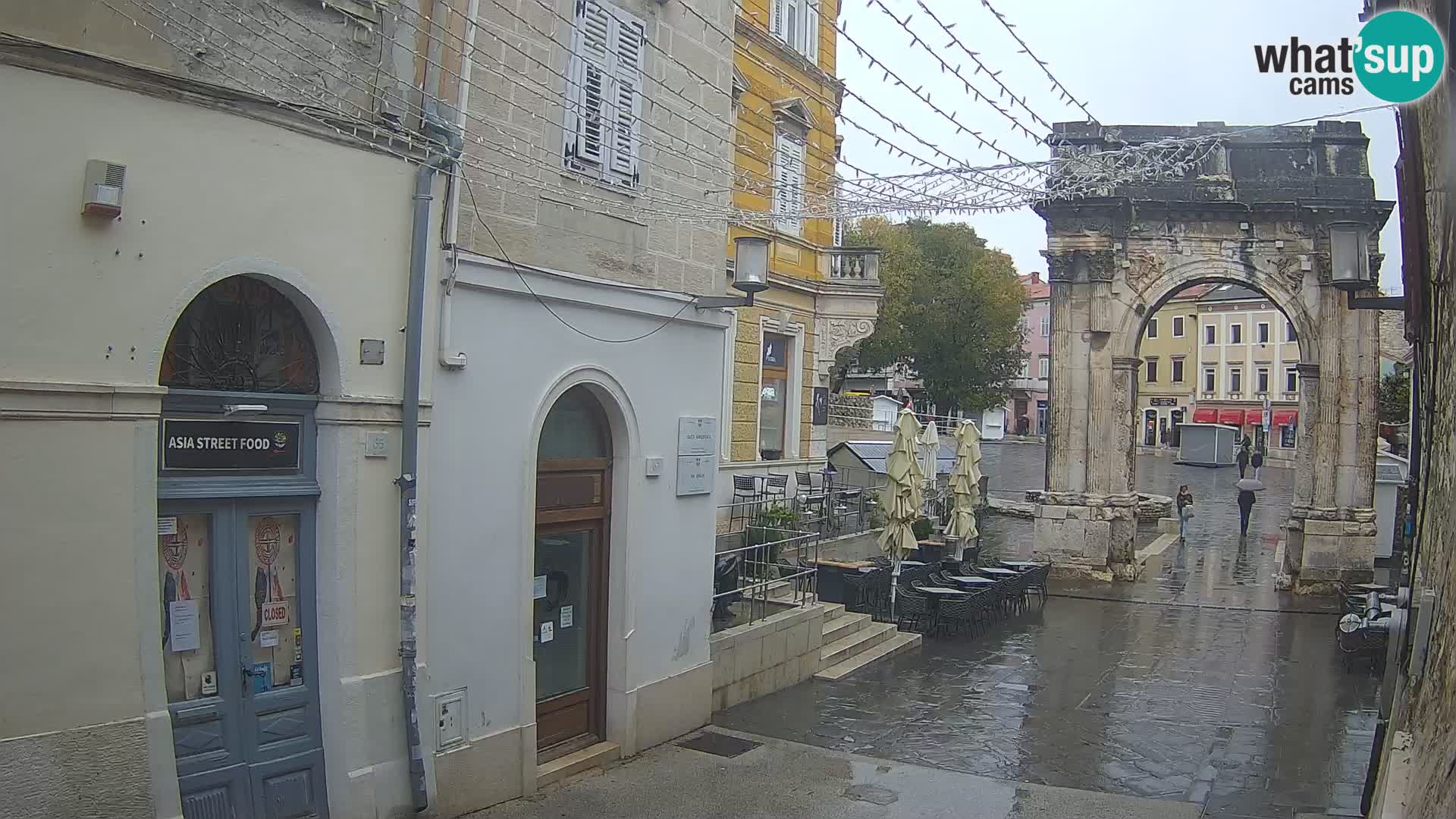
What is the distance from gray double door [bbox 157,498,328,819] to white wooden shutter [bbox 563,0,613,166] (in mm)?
3733

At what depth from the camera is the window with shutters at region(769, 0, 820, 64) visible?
63.4 ft

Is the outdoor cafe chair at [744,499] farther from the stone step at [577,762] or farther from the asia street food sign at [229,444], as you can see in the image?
the asia street food sign at [229,444]

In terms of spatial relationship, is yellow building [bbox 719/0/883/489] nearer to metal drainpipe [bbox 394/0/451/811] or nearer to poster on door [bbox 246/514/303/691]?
metal drainpipe [bbox 394/0/451/811]

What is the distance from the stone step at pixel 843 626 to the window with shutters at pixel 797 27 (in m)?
9.85

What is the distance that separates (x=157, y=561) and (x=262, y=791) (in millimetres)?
1591

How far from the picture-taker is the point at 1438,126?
5.12m

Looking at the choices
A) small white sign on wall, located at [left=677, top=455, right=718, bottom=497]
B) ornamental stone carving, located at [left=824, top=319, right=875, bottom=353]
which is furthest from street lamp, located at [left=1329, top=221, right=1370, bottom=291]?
ornamental stone carving, located at [left=824, top=319, right=875, bottom=353]

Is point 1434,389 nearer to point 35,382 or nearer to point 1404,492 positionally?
point 35,382

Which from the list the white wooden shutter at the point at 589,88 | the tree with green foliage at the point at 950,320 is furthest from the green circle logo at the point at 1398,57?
the tree with green foliage at the point at 950,320

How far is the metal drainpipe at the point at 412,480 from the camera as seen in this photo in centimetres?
738

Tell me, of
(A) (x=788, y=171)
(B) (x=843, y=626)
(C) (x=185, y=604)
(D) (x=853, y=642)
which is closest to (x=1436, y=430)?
(C) (x=185, y=604)

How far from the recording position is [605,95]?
30.3 ft

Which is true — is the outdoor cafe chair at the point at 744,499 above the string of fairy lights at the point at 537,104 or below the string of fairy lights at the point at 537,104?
below

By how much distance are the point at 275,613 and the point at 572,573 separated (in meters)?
2.94
